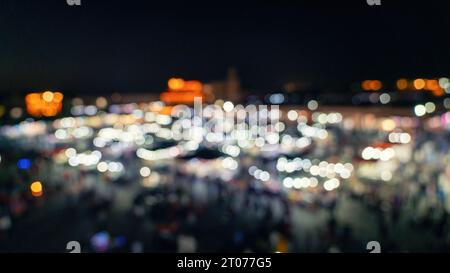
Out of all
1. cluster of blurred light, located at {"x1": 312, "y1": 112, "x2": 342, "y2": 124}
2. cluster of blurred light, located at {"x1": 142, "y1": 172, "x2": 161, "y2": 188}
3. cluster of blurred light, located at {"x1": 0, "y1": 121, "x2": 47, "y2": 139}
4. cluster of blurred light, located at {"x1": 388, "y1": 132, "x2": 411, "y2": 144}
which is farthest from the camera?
cluster of blurred light, located at {"x1": 388, "y1": 132, "x2": 411, "y2": 144}

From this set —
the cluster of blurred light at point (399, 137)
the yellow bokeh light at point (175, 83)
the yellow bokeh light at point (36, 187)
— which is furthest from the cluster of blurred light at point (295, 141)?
the yellow bokeh light at point (36, 187)

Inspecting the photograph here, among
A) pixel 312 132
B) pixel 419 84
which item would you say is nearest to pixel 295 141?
pixel 312 132

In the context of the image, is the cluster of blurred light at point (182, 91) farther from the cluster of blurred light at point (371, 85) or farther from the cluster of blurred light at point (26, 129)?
the cluster of blurred light at point (26, 129)

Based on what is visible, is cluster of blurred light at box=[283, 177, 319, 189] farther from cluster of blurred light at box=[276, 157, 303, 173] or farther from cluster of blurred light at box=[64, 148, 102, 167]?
cluster of blurred light at box=[64, 148, 102, 167]

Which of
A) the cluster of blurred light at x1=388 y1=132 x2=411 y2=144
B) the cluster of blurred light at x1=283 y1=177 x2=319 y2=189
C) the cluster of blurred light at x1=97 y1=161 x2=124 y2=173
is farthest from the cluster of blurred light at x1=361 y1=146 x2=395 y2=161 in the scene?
the cluster of blurred light at x1=97 y1=161 x2=124 y2=173

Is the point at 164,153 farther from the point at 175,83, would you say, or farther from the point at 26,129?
the point at 175,83
